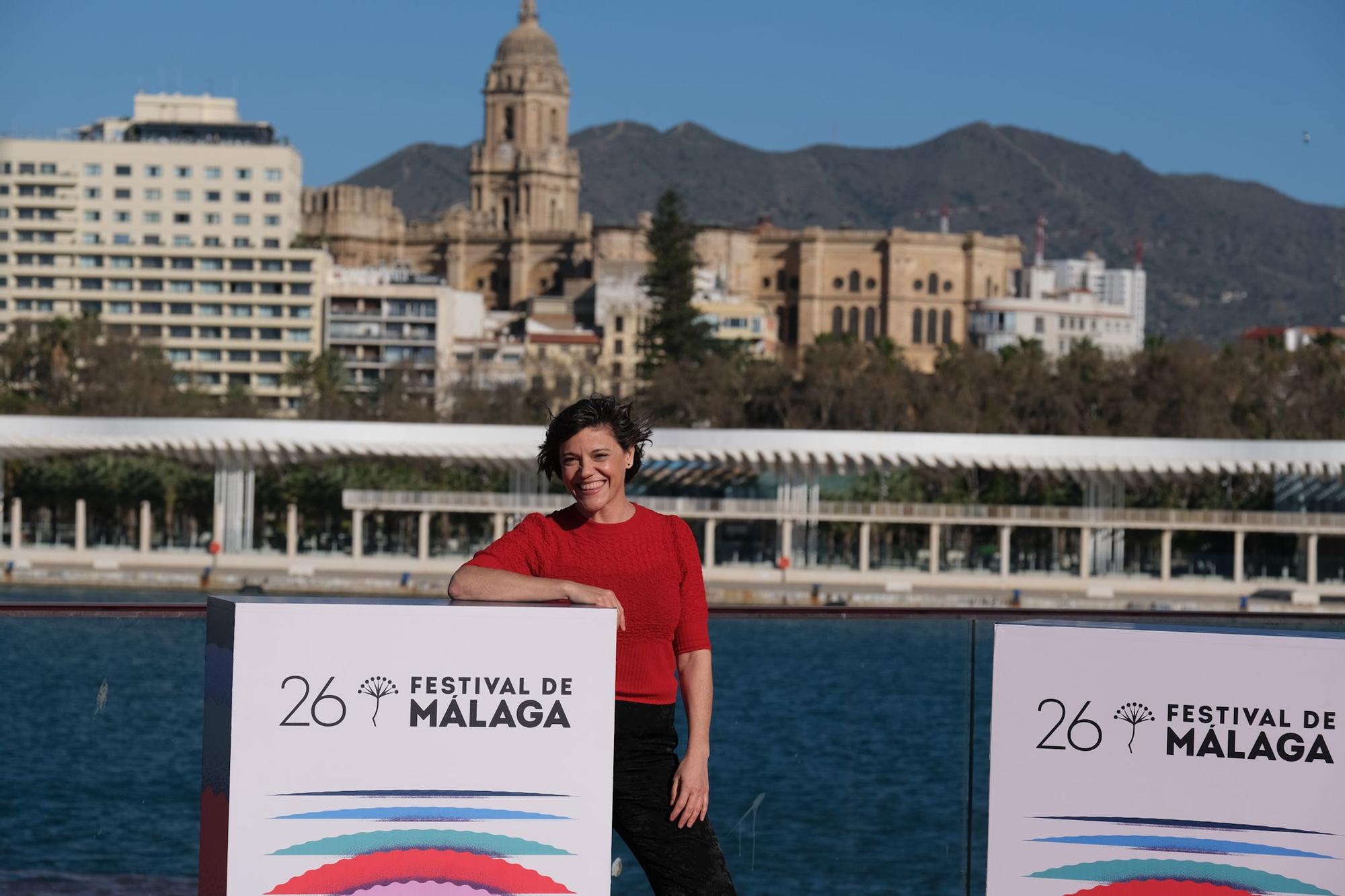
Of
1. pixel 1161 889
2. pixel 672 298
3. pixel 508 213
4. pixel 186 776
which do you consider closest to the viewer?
pixel 1161 889

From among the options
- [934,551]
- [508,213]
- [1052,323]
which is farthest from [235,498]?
[508,213]

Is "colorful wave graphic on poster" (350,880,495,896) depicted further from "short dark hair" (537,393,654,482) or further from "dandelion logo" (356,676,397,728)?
"short dark hair" (537,393,654,482)

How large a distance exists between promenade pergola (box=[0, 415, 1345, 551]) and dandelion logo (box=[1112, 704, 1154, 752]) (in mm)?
46207

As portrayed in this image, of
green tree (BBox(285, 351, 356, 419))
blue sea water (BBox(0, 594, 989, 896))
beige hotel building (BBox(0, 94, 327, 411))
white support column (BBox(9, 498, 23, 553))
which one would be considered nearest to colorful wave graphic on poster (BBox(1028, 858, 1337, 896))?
blue sea water (BBox(0, 594, 989, 896))

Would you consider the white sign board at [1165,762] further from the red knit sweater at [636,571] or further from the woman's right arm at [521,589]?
the woman's right arm at [521,589]

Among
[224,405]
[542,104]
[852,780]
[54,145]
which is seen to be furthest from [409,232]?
[852,780]

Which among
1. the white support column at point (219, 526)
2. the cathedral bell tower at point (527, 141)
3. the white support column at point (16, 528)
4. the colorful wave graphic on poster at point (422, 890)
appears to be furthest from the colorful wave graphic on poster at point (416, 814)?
the cathedral bell tower at point (527, 141)

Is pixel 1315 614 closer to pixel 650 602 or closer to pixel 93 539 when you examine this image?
pixel 650 602

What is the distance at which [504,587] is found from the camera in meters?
4.84

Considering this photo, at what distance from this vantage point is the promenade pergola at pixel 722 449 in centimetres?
5212

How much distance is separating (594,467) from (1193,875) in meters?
1.78

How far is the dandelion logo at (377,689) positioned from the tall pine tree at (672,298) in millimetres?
79288

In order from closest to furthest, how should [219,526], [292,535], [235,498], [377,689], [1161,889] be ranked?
[377,689] < [1161,889] < [292,535] < [219,526] < [235,498]

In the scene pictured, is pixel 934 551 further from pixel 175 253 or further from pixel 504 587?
pixel 175 253
